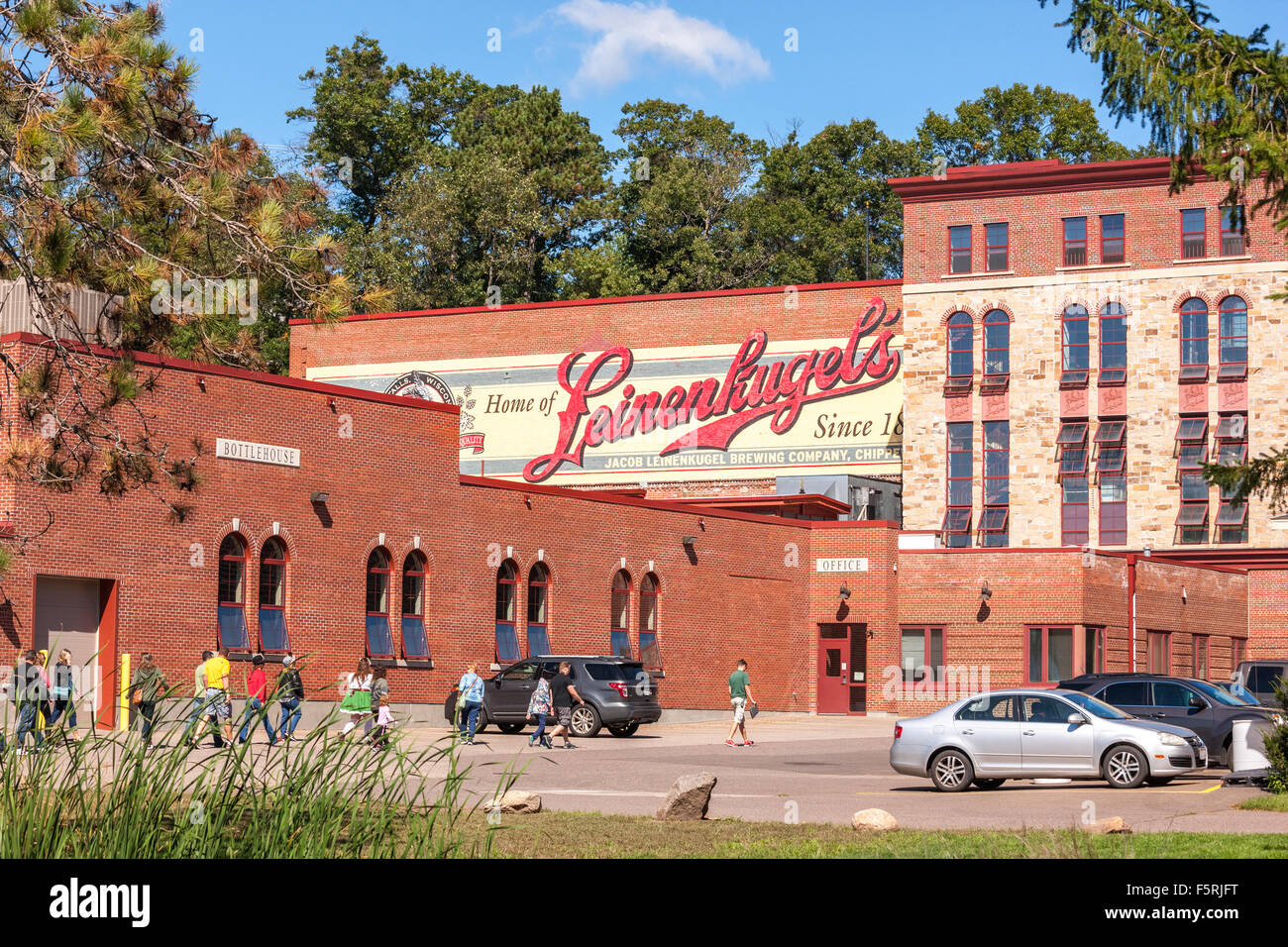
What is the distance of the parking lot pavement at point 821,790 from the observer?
58.3 feet

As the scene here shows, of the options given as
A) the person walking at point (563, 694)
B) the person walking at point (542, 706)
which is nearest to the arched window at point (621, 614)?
the person walking at point (563, 694)

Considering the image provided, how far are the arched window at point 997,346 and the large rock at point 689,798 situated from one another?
127 feet

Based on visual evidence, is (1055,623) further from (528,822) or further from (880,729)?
(528,822)

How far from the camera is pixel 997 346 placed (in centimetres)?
5366

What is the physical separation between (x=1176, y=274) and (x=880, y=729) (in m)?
19.8

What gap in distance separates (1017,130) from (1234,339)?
101ft

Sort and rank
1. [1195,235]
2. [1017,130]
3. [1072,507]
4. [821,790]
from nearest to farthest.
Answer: [821,790], [1195,235], [1072,507], [1017,130]

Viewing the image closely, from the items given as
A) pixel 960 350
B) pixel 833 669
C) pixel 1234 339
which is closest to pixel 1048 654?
pixel 833 669

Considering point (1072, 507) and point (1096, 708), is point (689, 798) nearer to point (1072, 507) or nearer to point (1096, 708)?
point (1096, 708)

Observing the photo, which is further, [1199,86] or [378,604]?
[378,604]

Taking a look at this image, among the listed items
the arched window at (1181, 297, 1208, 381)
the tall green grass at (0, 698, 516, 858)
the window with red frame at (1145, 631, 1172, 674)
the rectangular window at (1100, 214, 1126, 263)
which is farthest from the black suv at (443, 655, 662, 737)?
the rectangular window at (1100, 214, 1126, 263)

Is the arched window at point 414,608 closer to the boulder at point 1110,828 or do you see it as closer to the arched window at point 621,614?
the arched window at point 621,614

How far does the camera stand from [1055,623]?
152 feet
